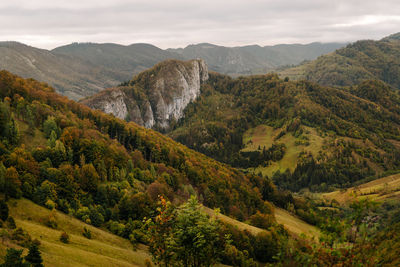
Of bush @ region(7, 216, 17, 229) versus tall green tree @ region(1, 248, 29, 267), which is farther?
bush @ region(7, 216, 17, 229)

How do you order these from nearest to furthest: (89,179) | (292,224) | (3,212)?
1. (3,212)
2. (89,179)
3. (292,224)

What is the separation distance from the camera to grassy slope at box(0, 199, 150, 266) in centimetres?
3753

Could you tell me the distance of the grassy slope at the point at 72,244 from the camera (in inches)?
Result: 1478

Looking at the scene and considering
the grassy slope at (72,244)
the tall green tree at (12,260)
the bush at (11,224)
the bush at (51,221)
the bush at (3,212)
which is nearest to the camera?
the tall green tree at (12,260)

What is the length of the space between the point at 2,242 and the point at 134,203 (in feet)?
118

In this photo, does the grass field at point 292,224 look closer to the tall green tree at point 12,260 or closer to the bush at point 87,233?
the bush at point 87,233

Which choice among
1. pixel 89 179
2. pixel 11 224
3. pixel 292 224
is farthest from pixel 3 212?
pixel 292 224

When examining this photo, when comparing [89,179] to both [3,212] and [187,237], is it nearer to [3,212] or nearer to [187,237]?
[3,212]

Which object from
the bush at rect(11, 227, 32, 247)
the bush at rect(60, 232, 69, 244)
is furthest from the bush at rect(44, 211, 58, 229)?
the bush at rect(11, 227, 32, 247)

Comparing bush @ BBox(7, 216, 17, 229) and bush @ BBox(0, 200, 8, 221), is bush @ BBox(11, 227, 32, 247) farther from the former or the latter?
bush @ BBox(0, 200, 8, 221)

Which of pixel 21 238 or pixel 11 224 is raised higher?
pixel 11 224

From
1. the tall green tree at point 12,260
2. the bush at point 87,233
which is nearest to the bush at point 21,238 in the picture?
the tall green tree at point 12,260

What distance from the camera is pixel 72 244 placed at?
43.7 metres

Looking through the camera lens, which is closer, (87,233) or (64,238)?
(64,238)
